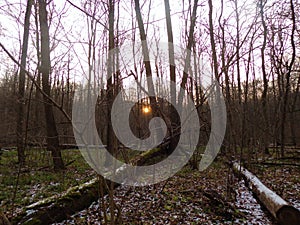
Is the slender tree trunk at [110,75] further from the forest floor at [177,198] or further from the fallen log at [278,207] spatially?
the fallen log at [278,207]

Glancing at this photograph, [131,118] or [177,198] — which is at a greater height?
[131,118]

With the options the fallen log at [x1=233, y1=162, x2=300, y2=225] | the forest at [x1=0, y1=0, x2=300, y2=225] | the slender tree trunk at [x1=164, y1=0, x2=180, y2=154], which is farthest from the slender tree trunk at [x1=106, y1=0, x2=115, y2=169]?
the fallen log at [x1=233, y1=162, x2=300, y2=225]

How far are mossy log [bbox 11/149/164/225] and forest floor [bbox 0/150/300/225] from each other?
135mm

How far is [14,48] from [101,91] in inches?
290

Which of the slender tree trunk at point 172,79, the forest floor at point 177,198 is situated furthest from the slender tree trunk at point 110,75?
the forest floor at point 177,198

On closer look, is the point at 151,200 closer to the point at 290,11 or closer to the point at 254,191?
the point at 254,191

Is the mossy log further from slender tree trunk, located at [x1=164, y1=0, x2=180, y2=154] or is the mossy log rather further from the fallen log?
the fallen log

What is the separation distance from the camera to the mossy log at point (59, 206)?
3024 millimetres

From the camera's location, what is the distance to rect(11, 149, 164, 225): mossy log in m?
3.02

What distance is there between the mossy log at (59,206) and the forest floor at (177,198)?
135 millimetres

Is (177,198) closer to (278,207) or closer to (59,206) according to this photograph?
(278,207)

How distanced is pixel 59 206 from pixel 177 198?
2.10 metres

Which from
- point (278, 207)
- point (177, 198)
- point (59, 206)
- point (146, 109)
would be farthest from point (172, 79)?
point (59, 206)

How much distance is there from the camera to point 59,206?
3.45 metres
